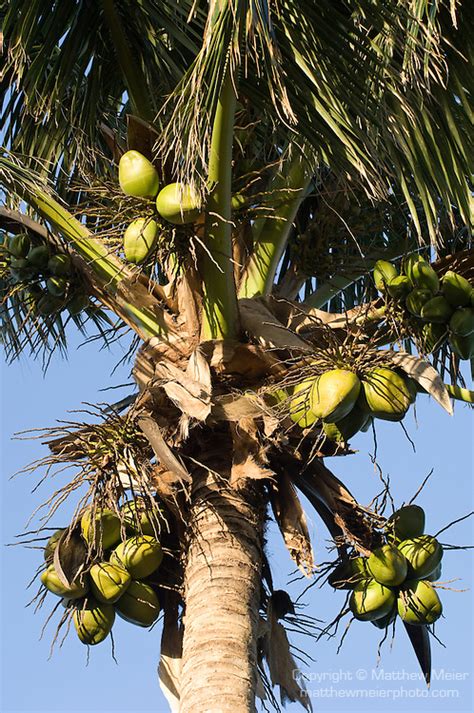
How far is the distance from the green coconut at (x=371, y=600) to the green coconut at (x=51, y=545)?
46.0 inches

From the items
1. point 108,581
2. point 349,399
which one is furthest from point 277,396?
point 108,581

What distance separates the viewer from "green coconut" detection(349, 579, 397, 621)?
3.98 m

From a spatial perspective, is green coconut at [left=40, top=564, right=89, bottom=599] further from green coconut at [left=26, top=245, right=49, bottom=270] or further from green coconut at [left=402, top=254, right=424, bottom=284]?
green coconut at [left=402, top=254, right=424, bottom=284]

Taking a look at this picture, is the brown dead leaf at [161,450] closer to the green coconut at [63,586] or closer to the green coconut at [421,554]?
the green coconut at [63,586]

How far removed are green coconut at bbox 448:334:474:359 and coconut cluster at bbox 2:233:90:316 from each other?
1.62 m

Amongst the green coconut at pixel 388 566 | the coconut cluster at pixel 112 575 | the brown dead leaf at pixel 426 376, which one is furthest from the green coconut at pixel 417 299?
the coconut cluster at pixel 112 575

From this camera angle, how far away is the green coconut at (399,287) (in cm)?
405

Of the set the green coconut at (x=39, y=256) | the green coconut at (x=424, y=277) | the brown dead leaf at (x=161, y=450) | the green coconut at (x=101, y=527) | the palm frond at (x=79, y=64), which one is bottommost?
the green coconut at (x=101, y=527)

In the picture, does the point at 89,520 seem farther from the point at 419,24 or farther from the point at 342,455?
the point at 419,24

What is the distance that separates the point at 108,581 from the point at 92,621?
186mm

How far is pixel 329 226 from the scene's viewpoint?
483 cm

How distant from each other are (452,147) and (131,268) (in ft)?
4.56

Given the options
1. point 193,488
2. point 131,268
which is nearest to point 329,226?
point 131,268

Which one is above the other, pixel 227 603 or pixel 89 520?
pixel 89 520
